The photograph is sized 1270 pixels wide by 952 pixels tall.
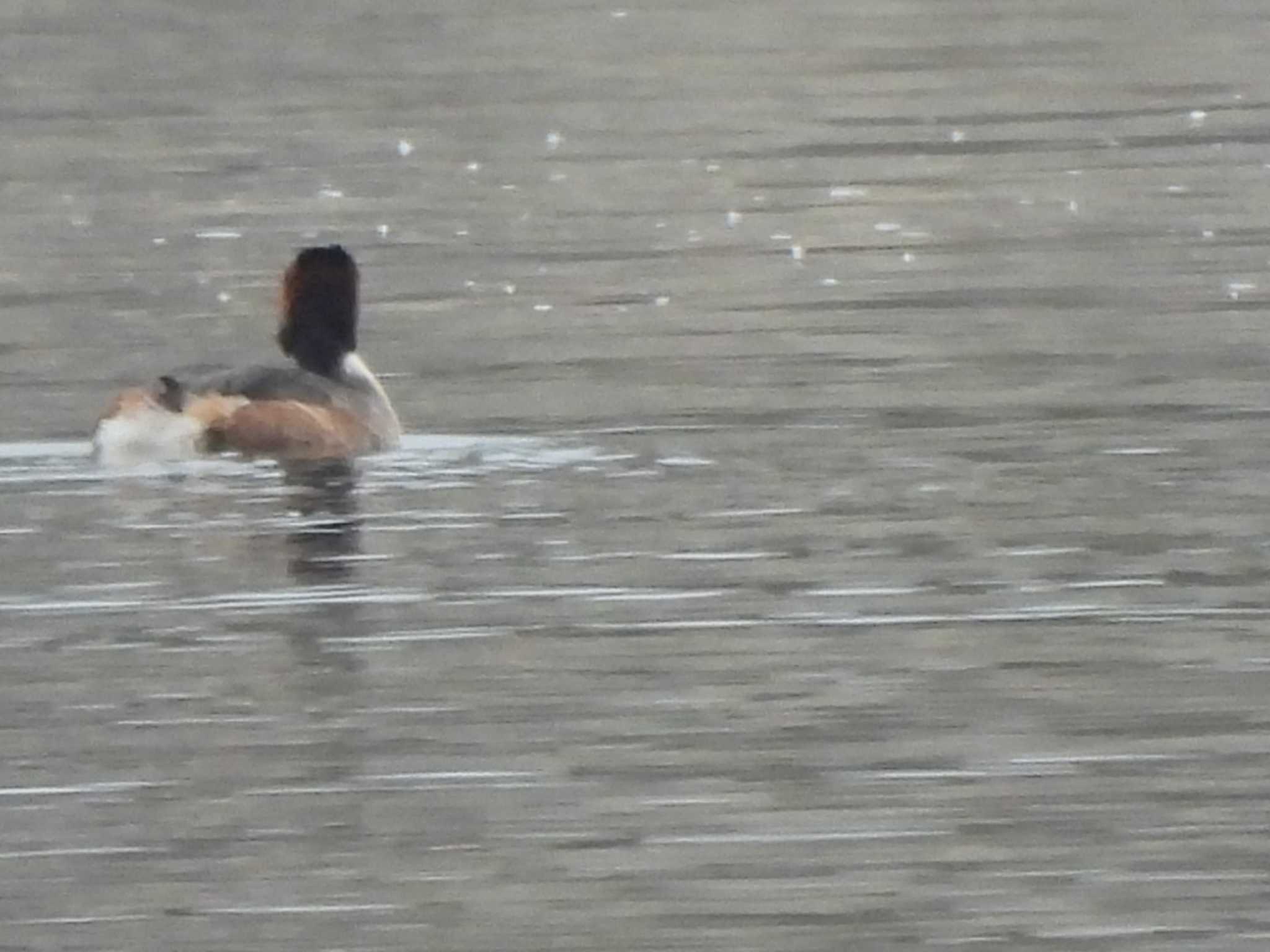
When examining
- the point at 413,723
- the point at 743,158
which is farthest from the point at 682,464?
the point at 743,158

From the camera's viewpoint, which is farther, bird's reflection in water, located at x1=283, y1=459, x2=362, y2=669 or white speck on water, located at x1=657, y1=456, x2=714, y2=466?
white speck on water, located at x1=657, y1=456, x2=714, y2=466

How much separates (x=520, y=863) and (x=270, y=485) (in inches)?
268

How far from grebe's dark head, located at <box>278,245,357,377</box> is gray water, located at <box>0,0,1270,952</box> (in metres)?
0.56

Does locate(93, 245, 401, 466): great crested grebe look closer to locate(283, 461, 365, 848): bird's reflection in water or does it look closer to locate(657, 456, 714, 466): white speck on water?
locate(283, 461, 365, 848): bird's reflection in water

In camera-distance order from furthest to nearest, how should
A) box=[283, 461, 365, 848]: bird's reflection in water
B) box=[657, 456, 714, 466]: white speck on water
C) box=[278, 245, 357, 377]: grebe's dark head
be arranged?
box=[278, 245, 357, 377]: grebe's dark head
box=[657, 456, 714, 466]: white speck on water
box=[283, 461, 365, 848]: bird's reflection in water

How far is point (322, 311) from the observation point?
19672 mm

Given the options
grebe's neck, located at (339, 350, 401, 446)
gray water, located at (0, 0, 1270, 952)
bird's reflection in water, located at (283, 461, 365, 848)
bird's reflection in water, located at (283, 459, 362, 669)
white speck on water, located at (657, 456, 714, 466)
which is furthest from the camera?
grebe's neck, located at (339, 350, 401, 446)

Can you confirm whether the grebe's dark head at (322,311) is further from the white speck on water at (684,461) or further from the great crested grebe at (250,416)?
the white speck on water at (684,461)

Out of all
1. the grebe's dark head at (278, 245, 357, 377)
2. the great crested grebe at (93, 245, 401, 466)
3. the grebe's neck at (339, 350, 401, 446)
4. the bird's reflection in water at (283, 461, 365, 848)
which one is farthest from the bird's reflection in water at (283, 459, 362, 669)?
the grebe's dark head at (278, 245, 357, 377)

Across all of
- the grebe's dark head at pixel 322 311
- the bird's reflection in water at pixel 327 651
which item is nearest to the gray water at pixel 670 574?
the bird's reflection in water at pixel 327 651

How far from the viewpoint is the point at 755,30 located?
5094cm

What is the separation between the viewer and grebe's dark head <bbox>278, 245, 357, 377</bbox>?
19.6 metres

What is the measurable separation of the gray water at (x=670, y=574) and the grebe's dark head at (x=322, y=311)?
0.56 m

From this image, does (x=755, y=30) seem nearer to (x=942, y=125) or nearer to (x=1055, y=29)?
(x=1055, y=29)
